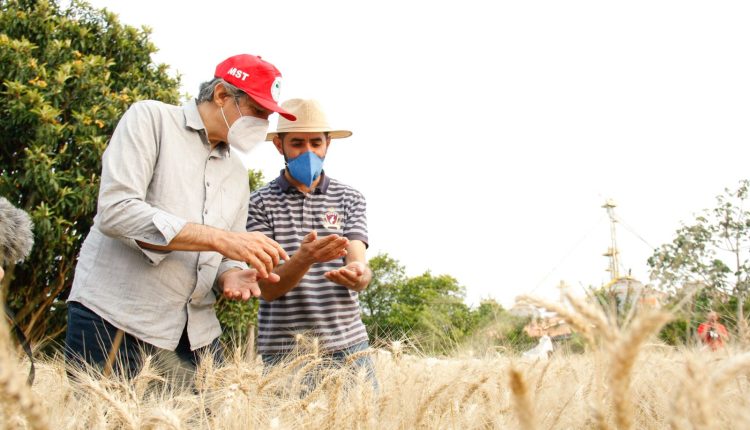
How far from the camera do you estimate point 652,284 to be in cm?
145

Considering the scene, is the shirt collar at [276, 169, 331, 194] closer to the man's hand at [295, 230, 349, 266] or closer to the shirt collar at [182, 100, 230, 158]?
the shirt collar at [182, 100, 230, 158]

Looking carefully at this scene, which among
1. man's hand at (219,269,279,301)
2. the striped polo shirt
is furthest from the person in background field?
man's hand at (219,269,279,301)

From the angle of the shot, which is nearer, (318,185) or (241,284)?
(241,284)

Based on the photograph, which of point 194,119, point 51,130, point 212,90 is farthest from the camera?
point 51,130

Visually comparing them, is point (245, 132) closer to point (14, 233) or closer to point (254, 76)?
point (254, 76)

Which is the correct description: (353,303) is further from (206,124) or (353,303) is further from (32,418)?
(32,418)

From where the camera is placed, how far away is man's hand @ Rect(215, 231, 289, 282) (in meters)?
2.59

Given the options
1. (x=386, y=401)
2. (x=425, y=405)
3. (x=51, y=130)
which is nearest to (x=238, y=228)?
(x=386, y=401)

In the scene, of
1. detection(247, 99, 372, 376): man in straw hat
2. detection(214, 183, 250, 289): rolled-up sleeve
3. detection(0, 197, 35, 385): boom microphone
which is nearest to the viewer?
detection(0, 197, 35, 385): boom microphone

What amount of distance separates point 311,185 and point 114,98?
5.29 meters

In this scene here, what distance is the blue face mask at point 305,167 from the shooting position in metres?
3.46

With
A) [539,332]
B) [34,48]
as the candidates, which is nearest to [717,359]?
[539,332]

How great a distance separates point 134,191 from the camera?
2639 mm

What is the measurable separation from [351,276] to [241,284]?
0.51 metres
